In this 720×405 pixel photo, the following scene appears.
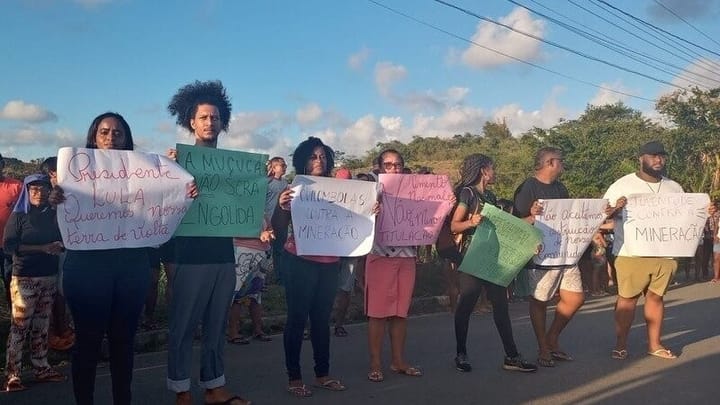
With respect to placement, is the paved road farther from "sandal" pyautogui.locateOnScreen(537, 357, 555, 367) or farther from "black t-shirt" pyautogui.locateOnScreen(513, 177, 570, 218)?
"black t-shirt" pyautogui.locateOnScreen(513, 177, 570, 218)

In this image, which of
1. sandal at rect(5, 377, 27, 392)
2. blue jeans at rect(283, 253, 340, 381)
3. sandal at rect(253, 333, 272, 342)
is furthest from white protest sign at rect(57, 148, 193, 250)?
sandal at rect(253, 333, 272, 342)

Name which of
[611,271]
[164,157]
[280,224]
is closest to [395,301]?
[280,224]

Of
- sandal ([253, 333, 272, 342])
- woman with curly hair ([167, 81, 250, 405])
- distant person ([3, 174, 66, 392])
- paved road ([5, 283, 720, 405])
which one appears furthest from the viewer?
sandal ([253, 333, 272, 342])

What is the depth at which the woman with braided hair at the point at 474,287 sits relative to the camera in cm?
577

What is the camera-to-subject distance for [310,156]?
5.24 meters

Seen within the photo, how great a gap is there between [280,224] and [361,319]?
13.6 ft

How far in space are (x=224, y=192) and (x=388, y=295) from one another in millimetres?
1689

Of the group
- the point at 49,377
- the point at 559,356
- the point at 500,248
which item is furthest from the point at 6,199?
the point at 559,356

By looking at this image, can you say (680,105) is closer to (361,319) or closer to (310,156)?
(361,319)

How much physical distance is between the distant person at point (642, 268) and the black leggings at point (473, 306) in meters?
1.34

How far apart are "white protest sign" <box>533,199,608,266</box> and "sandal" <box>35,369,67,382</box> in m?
4.13

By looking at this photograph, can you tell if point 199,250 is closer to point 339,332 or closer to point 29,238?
point 29,238

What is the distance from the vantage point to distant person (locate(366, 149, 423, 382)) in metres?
5.59

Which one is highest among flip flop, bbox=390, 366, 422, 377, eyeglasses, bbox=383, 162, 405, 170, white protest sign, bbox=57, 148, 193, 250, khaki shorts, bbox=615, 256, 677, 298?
eyeglasses, bbox=383, 162, 405, 170
